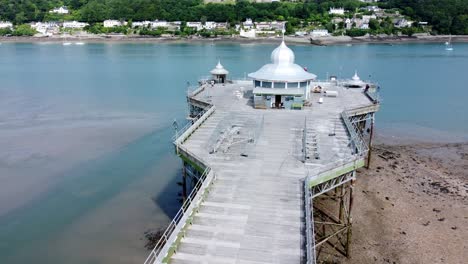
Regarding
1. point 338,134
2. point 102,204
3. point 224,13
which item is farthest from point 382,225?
point 224,13

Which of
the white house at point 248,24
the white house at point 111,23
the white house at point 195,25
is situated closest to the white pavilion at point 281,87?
the white house at point 248,24

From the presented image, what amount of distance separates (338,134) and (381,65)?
83.9 metres

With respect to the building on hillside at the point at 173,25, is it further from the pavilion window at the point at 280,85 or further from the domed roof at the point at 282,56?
the pavilion window at the point at 280,85

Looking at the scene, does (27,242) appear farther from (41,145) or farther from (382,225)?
(382,225)

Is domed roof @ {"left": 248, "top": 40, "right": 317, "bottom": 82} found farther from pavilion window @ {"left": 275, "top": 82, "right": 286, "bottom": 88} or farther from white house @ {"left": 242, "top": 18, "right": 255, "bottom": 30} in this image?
white house @ {"left": 242, "top": 18, "right": 255, "bottom": 30}

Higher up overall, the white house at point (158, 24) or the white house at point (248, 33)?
the white house at point (158, 24)

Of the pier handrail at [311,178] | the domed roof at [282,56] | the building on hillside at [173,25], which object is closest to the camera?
the pier handrail at [311,178]

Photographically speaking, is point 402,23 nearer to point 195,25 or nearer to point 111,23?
point 195,25

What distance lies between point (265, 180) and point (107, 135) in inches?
1227

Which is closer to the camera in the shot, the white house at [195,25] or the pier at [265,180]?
the pier at [265,180]

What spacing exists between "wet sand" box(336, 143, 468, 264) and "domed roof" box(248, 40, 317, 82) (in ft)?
34.7

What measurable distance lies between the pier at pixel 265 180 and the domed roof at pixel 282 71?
4.02ft

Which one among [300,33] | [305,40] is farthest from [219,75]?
[300,33]

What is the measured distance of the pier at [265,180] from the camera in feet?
48.0
